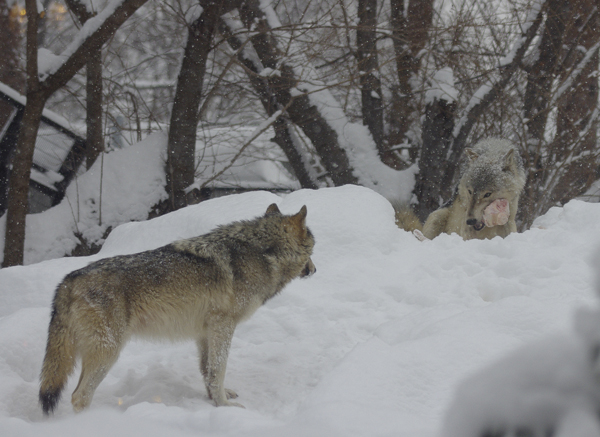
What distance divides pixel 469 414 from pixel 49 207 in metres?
11.7

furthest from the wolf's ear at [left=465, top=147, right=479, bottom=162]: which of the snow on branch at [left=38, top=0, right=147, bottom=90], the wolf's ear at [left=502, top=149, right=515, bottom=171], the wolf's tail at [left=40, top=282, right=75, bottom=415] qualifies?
the snow on branch at [left=38, top=0, right=147, bottom=90]

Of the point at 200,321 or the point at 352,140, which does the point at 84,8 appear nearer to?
the point at 352,140

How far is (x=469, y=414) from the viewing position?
0.93 m

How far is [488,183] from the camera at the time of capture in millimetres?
7305

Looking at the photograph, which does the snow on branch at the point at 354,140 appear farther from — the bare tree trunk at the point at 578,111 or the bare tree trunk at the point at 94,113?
the bare tree trunk at the point at 94,113

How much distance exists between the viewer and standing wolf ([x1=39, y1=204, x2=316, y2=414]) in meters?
3.69

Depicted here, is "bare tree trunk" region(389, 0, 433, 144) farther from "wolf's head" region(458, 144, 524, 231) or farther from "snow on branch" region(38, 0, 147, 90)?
"snow on branch" region(38, 0, 147, 90)

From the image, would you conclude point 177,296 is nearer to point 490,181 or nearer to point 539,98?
point 490,181

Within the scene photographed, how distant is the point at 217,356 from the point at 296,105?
825cm

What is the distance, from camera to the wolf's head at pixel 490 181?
7305 millimetres

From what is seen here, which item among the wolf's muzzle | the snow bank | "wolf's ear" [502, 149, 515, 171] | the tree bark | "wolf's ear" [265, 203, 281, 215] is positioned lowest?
the snow bank

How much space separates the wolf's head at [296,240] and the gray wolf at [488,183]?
11.9ft

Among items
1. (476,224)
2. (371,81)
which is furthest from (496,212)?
(371,81)

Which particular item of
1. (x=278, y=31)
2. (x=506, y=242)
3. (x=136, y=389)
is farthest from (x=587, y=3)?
(x=136, y=389)
